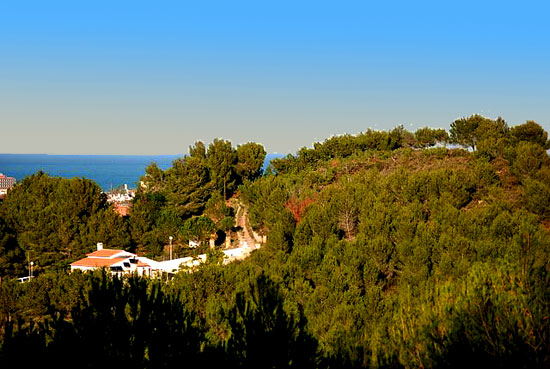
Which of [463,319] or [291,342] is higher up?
[463,319]

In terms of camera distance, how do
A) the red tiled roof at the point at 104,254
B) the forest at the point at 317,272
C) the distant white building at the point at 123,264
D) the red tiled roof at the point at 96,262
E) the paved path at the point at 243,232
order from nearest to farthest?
the forest at the point at 317,272 < the distant white building at the point at 123,264 < the red tiled roof at the point at 96,262 < the red tiled roof at the point at 104,254 < the paved path at the point at 243,232

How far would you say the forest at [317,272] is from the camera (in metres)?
6.85

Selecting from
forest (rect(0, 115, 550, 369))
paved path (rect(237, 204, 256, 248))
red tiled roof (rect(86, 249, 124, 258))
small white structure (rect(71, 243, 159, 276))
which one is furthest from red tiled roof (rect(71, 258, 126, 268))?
paved path (rect(237, 204, 256, 248))

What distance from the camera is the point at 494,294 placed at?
7988 mm

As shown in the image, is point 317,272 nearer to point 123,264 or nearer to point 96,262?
point 123,264

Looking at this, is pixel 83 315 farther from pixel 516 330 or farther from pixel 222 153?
pixel 222 153

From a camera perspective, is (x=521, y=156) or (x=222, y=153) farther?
(x=222, y=153)

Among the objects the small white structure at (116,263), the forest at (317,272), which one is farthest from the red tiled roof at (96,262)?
the forest at (317,272)

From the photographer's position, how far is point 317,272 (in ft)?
53.7

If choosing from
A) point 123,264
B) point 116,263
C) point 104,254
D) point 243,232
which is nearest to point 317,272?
point 123,264

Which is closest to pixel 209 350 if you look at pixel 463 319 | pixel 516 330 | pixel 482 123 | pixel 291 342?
pixel 291 342

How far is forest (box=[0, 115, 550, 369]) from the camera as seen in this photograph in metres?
6.85

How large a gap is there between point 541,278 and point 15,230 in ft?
94.9

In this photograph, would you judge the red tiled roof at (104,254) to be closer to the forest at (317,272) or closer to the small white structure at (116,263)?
the small white structure at (116,263)
